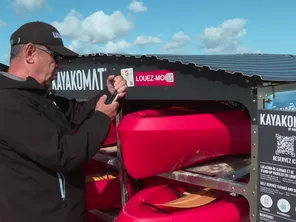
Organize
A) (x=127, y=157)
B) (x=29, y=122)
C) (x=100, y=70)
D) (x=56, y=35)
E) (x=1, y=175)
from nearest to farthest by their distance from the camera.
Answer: (x=29, y=122), (x=1, y=175), (x=56, y=35), (x=127, y=157), (x=100, y=70)

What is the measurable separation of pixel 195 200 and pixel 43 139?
121cm

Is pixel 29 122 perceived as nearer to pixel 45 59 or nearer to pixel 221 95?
pixel 45 59

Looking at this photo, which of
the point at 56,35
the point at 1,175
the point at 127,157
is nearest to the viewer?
the point at 1,175

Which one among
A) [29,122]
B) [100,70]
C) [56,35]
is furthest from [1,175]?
[100,70]

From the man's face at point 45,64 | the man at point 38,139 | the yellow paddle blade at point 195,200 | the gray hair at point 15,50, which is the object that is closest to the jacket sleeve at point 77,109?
the man at point 38,139

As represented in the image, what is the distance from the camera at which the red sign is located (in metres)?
2.58

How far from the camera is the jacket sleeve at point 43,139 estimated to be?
206 centimetres

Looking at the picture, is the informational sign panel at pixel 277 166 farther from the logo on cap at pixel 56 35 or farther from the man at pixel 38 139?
the logo on cap at pixel 56 35

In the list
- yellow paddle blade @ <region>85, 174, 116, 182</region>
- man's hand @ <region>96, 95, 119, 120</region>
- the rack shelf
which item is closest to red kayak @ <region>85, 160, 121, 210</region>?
yellow paddle blade @ <region>85, 174, 116, 182</region>

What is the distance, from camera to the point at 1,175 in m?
2.23

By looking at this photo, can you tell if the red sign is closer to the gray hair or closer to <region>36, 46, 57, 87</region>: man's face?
<region>36, 46, 57, 87</region>: man's face

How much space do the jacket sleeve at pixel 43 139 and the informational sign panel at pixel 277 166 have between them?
0.87 m

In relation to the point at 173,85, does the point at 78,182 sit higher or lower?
lower

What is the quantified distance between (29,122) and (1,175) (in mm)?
396
